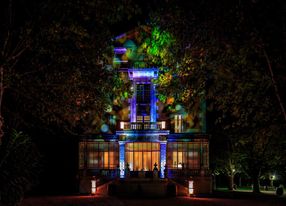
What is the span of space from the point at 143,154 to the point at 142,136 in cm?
193

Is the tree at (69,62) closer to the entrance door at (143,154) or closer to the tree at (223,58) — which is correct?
the tree at (223,58)

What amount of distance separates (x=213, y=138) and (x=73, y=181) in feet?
47.2

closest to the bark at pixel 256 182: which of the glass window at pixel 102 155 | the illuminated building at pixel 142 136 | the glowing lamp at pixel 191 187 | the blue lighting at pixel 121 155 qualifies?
the illuminated building at pixel 142 136

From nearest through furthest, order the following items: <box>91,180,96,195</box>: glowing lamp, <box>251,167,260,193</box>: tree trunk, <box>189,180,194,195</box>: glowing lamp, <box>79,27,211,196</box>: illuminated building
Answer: <box>189,180,194,195</box>: glowing lamp < <box>91,180,96,195</box>: glowing lamp < <box>251,167,260,193</box>: tree trunk < <box>79,27,211,196</box>: illuminated building

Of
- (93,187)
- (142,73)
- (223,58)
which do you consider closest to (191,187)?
(93,187)

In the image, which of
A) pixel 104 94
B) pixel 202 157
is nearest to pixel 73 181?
pixel 202 157

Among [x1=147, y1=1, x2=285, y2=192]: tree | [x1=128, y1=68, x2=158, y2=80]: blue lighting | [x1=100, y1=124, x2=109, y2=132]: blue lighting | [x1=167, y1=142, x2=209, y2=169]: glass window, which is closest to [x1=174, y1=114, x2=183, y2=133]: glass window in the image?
[x1=167, y1=142, x2=209, y2=169]: glass window

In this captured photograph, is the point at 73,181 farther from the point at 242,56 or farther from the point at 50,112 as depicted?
the point at 242,56

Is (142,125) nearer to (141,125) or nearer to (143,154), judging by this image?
(141,125)

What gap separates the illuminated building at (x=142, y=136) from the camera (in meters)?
45.8

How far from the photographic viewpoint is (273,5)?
15242 mm

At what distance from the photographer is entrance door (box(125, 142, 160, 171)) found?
152ft

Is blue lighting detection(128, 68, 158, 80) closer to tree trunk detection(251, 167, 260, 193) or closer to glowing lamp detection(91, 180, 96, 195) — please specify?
glowing lamp detection(91, 180, 96, 195)

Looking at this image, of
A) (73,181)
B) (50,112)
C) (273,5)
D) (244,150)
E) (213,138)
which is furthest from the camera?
(213,138)
